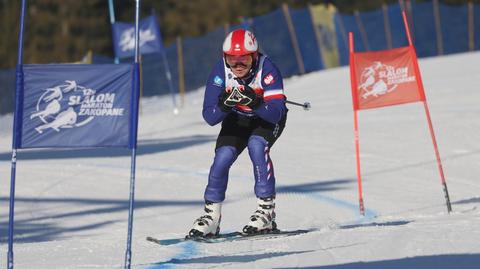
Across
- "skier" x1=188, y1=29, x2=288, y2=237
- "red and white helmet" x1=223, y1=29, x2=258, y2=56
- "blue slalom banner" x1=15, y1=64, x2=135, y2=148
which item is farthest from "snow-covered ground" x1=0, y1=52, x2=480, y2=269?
"red and white helmet" x1=223, y1=29, x2=258, y2=56

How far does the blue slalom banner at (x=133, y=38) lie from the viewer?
84.9 ft

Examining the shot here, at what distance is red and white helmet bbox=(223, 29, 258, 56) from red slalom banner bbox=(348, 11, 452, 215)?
281 centimetres

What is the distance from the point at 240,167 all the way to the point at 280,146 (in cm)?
257

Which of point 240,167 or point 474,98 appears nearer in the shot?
point 240,167

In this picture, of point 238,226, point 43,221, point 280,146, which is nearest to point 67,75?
point 238,226

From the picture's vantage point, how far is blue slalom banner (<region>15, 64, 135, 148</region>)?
23.2 ft

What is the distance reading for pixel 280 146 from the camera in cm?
1830

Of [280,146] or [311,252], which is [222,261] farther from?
[280,146]

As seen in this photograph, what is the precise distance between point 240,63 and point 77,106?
5.79 feet

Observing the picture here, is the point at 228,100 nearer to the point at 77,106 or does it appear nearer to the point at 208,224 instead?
the point at 208,224

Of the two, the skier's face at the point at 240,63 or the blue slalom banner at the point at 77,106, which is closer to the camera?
the blue slalom banner at the point at 77,106

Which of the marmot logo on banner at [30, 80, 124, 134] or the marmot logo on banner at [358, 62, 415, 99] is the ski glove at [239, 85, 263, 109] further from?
the marmot logo on banner at [358, 62, 415, 99]

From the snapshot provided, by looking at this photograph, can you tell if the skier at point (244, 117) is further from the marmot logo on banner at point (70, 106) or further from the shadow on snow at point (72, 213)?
the shadow on snow at point (72, 213)

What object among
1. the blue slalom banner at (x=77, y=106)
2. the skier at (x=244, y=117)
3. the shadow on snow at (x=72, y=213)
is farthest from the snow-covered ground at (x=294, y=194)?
the blue slalom banner at (x=77, y=106)
